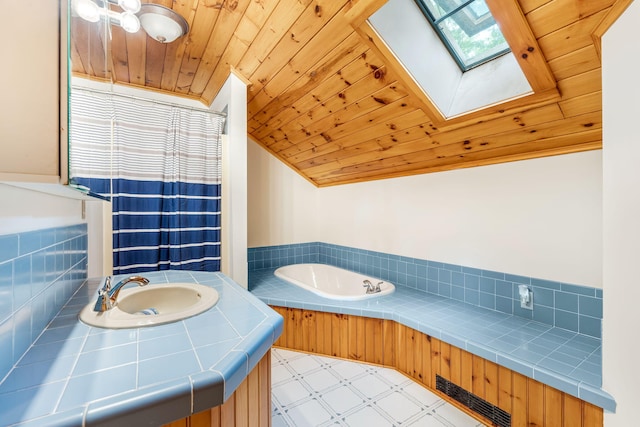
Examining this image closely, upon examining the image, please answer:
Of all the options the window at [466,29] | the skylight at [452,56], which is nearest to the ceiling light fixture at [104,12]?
the skylight at [452,56]

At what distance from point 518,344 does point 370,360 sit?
102cm

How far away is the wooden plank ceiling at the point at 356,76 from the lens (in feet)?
3.99

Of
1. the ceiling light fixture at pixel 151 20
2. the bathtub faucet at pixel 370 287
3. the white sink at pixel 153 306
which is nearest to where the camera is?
the white sink at pixel 153 306

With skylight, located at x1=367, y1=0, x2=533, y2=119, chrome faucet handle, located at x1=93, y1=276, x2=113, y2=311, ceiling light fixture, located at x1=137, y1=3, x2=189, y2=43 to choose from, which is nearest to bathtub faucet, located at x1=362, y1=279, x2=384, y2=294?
skylight, located at x1=367, y1=0, x2=533, y2=119

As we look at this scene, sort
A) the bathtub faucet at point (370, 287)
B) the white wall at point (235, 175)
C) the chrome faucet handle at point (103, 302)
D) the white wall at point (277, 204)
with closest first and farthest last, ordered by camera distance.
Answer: the chrome faucet handle at point (103, 302) < the white wall at point (235, 175) < the bathtub faucet at point (370, 287) < the white wall at point (277, 204)

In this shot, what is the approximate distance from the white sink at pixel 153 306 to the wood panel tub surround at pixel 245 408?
1.02 ft

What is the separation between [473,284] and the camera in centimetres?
218

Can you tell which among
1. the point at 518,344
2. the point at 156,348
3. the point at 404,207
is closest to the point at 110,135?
the point at 156,348

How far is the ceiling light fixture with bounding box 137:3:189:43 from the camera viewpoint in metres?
1.57

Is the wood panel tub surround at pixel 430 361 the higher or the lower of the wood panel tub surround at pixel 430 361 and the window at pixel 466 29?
the lower

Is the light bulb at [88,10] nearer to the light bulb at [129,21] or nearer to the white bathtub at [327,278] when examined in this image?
the light bulb at [129,21]

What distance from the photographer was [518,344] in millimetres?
1609

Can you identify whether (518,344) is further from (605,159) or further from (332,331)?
(332,331)

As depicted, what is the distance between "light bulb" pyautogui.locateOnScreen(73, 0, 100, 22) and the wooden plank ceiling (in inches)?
1.3
